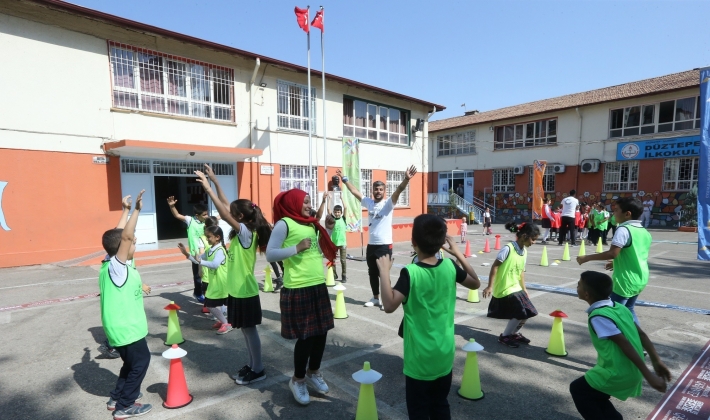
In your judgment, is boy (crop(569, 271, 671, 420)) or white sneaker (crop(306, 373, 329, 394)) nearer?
boy (crop(569, 271, 671, 420))

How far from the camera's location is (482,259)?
11312 millimetres

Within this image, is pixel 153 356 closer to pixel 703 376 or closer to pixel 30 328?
pixel 30 328

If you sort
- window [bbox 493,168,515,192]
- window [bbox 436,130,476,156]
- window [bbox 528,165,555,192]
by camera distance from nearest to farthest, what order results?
window [bbox 528,165,555,192] → window [bbox 493,168,515,192] → window [bbox 436,130,476,156]

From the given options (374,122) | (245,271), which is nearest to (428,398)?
(245,271)

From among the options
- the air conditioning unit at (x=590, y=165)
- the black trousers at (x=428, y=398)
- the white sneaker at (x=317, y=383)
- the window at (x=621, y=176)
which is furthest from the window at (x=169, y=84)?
the window at (x=621, y=176)

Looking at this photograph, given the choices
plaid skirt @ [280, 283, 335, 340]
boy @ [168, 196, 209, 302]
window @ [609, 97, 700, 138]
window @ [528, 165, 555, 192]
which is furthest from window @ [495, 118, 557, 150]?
plaid skirt @ [280, 283, 335, 340]

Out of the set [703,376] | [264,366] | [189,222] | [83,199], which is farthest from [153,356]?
[83,199]

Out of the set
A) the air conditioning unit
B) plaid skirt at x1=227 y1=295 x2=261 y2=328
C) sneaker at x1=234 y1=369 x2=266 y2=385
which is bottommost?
sneaker at x1=234 y1=369 x2=266 y2=385

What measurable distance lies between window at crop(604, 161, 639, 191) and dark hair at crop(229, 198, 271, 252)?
83.4 ft

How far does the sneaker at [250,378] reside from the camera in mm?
3583

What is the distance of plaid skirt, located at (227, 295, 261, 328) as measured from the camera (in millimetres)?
3486

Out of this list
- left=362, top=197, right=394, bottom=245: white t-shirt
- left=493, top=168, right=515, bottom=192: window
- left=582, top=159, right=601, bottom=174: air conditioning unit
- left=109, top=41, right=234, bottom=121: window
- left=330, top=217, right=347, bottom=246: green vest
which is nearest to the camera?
left=362, top=197, right=394, bottom=245: white t-shirt

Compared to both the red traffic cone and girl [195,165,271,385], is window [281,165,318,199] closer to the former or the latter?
girl [195,165,271,385]

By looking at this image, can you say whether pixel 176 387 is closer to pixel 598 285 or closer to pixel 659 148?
pixel 598 285
